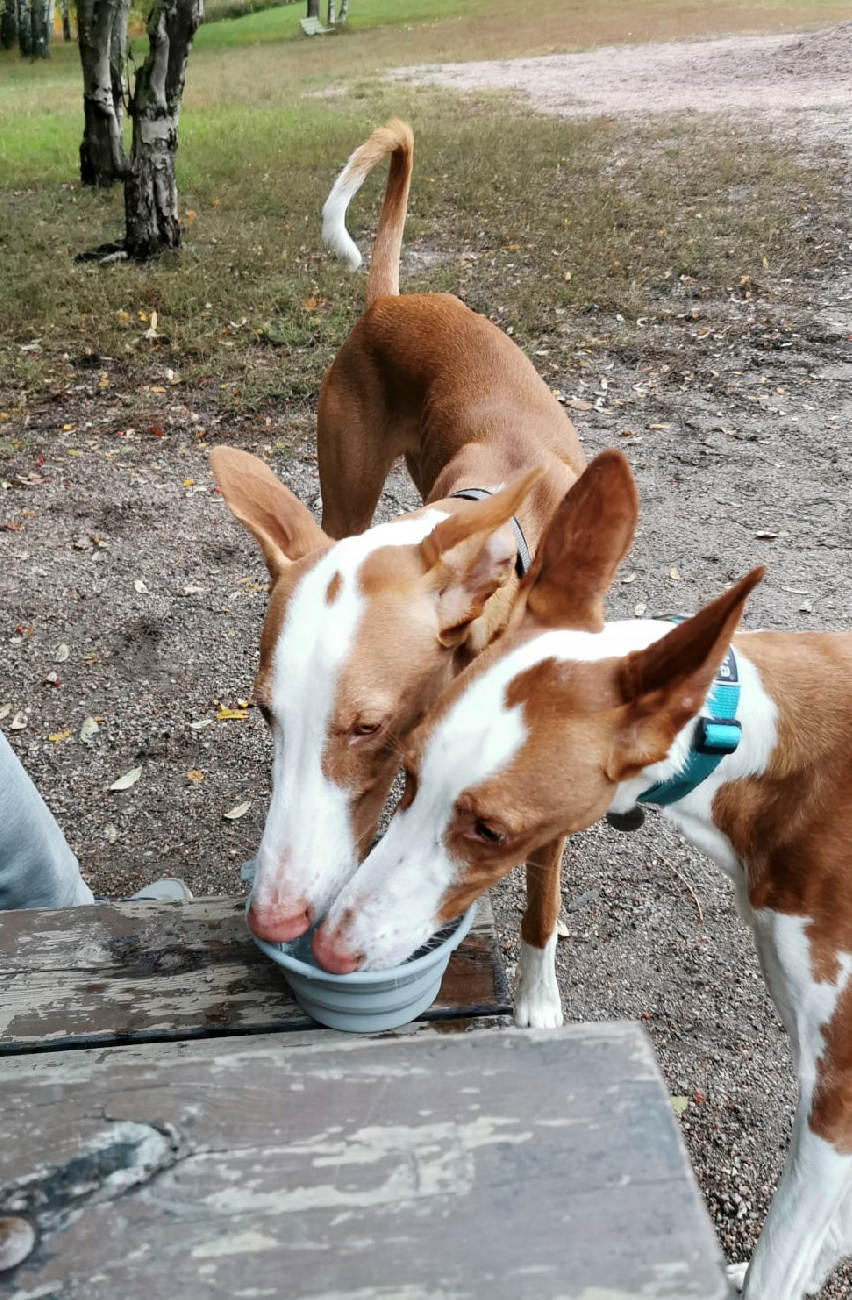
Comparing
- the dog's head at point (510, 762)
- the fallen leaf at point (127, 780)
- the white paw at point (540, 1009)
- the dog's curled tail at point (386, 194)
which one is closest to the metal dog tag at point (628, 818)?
the dog's head at point (510, 762)

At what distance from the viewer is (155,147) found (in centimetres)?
803

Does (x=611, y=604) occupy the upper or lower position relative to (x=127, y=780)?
upper

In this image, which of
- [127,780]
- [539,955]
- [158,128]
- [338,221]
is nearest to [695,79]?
[158,128]

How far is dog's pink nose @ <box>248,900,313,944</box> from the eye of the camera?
5.73 ft

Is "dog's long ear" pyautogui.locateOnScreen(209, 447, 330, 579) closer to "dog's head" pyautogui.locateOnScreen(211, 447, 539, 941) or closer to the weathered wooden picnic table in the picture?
"dog's head" pyautogui.locateOnScreen(211, 447, 539, 941)

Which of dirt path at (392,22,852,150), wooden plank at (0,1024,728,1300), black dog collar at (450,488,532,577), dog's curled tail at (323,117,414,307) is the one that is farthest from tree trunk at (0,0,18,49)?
wooden plank at (0,1024,728,1300)

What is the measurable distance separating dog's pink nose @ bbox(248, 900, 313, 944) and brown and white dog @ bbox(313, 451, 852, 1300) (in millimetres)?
114

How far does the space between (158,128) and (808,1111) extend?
8.65 metres

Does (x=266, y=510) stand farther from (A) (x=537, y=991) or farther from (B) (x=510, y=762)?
(A) (x=537, y=991)

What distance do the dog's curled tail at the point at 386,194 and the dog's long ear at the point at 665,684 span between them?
3.16m

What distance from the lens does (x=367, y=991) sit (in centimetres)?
153

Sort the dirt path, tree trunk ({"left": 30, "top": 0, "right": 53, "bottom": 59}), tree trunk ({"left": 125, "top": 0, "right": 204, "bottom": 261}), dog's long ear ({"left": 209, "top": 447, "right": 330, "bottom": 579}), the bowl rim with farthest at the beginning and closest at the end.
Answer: tree trunk ({"left": 30, "top": 0, "right": 53, "bottom": 59}) < the dirt path < tree trunk ({"left": 125, "top": 0, "right": 204, "bottom": 261}) < dog's long ear ({"left": 209, "top": 447, "right": 330, "bottom": 579}) < the bowl rim

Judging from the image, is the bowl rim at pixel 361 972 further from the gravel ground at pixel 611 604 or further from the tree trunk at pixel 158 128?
the tree trunk at pixel 158 128

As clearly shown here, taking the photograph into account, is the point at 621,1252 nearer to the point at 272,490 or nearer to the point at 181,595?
the point at 272,490
